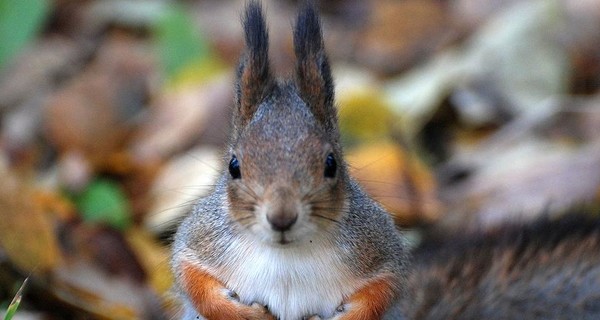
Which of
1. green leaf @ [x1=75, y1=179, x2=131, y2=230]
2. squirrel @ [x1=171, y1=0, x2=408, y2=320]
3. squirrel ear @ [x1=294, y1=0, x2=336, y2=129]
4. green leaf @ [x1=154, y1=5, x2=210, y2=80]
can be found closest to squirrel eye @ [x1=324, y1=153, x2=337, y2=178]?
squirrel @ [x1=171, y1=0, x2=408, y2=320]

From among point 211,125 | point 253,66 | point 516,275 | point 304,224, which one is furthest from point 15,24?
Answer: point 304,224

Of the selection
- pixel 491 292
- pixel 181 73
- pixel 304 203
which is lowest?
pixel 491 292

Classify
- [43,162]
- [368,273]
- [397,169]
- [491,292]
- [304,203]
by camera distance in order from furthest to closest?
[43,162] → [397,169] → [491,292] → [368,273] → [304,203]

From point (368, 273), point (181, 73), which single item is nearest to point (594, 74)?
point (181, 73)

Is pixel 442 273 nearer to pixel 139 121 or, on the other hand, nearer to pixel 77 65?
pixel 139 121

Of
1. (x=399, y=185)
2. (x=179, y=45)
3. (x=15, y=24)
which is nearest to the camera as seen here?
(x=399, y=185)

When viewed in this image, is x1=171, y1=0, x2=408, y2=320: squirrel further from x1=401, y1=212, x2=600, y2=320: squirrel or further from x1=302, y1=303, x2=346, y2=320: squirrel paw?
x1=401, y1=212, x2=600, y2=320: squirrel

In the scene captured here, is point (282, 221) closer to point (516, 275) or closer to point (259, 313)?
point (259, 313)
